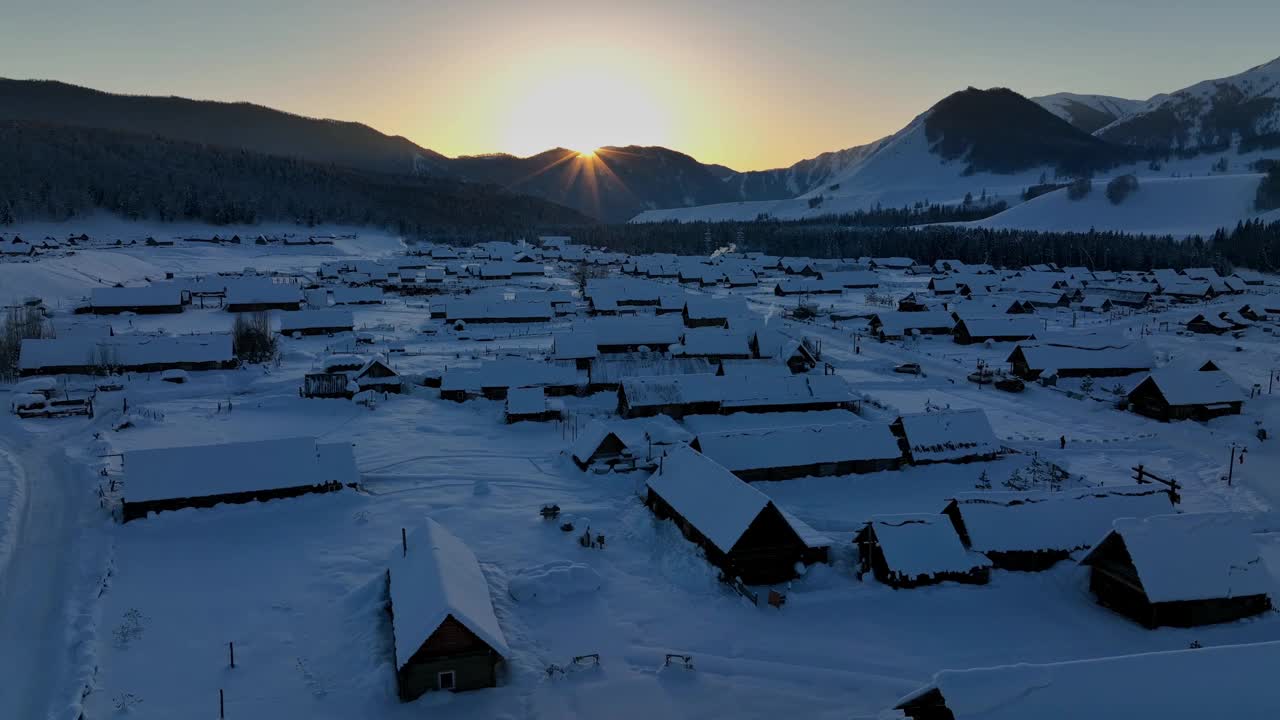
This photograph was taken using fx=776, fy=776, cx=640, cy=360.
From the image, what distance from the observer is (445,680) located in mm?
16312

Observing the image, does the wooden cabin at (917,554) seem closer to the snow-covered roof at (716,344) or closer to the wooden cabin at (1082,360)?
the snow-covered roof at (716,344)

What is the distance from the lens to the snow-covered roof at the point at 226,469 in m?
25.2

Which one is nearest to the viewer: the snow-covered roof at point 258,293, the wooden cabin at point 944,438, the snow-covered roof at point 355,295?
the wooden cabin at point 944,438

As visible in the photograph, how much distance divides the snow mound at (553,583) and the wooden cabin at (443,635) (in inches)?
80.1

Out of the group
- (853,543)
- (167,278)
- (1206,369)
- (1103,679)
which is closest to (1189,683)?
(1103,679)

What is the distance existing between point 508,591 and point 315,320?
45981 millimetres

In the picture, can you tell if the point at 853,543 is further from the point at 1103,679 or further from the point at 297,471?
the point at 297,471

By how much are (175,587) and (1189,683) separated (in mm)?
22462

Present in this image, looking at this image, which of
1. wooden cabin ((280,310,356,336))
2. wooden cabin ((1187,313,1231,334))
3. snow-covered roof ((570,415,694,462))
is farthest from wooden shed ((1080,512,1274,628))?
wooden cabin ((280,310,356,336))

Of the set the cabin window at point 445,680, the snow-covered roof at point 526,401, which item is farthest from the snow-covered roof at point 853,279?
the cabin window at point 445,680

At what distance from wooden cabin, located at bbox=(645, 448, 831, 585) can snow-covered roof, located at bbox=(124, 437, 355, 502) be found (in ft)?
40.8

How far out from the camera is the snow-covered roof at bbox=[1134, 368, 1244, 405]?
37312mm

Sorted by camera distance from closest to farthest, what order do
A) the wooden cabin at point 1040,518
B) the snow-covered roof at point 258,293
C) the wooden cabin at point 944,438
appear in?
1. the wooden cabin at point 1040,518
2. the wooden cabin at point 944,438
3. the snow-covered roof at point 258,293

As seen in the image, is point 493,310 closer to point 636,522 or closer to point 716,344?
point 716,344
